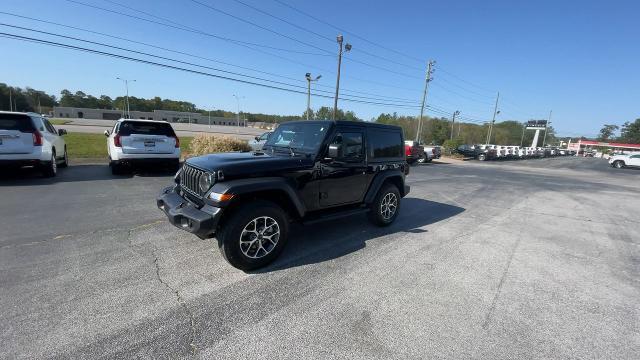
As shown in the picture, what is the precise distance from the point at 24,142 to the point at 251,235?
7657 mm

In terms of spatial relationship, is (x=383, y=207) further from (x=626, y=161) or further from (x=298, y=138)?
(x=626, y=161)

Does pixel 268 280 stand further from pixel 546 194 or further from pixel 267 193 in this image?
pixel 546 194

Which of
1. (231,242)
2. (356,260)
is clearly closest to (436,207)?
(356,260)

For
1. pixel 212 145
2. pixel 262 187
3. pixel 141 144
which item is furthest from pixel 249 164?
pixel 212 145

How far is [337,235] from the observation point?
195 inches

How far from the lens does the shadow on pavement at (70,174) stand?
25.3 ft

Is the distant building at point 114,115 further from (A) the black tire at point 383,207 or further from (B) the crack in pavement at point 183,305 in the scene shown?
(B) the crack in pavement at point 183,305

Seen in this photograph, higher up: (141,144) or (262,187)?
(262,187)

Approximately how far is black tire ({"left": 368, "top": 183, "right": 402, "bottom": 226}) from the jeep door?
1.29 ft

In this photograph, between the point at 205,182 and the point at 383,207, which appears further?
the point at 383,207

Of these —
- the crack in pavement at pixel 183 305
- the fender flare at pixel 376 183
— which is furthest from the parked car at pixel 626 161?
the crack in pavement at pixel 183 305

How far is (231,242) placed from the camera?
3367 mm

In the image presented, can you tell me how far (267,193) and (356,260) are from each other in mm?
1490

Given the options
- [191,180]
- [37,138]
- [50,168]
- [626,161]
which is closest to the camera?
[191,180]
